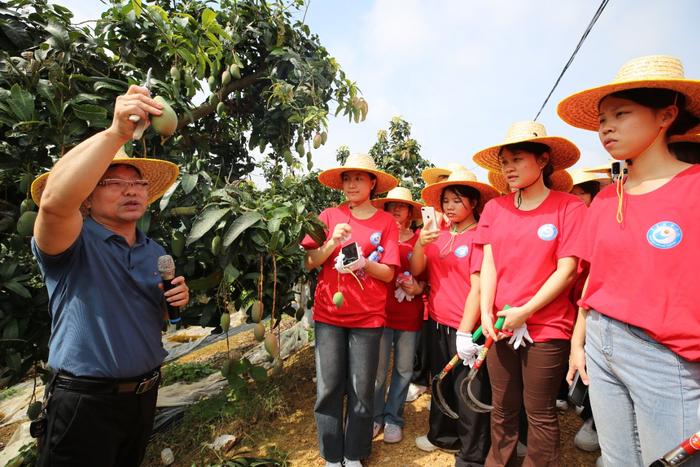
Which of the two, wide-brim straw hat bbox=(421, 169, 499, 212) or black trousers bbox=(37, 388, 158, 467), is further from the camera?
wide-brim straw hat bbox=(421, 169, 499, 212)

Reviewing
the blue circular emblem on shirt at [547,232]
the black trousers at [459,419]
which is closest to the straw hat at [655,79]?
the blue circular emblem on shirt at [547,232]

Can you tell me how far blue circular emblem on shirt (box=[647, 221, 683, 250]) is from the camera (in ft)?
3.40

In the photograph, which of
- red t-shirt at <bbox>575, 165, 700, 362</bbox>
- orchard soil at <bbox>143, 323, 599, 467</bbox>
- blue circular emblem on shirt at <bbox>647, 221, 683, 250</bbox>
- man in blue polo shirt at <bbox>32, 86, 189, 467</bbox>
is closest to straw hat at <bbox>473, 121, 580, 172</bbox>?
red t-shirt at <bbox>575, 165, 700, 362</bbox>

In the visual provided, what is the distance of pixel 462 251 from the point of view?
6.89 ft

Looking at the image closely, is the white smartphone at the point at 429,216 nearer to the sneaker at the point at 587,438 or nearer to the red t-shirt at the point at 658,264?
the red t-shirt at the point at 658,264

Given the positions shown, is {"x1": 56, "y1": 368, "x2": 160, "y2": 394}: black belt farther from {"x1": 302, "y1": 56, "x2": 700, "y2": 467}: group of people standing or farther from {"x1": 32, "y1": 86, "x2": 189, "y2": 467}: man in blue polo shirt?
{"x1": 302, "y1": 56, "x2": 700, "y2": 467}: group of people standing

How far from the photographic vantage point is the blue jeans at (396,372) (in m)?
2.38

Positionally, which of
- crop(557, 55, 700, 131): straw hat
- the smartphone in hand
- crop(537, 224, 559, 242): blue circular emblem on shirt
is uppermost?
crop(557, 55, 700, 131): straw hat

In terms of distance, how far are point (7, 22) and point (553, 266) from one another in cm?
282

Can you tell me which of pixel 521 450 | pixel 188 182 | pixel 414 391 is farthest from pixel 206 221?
pixel 414 391

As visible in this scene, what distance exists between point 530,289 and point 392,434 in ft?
4.62

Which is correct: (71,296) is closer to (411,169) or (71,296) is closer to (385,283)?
(385,283)

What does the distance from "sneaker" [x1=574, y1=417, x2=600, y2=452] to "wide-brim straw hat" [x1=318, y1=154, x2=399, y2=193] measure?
6.35 ft

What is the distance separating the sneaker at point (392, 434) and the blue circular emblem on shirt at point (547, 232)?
5.20 ft
